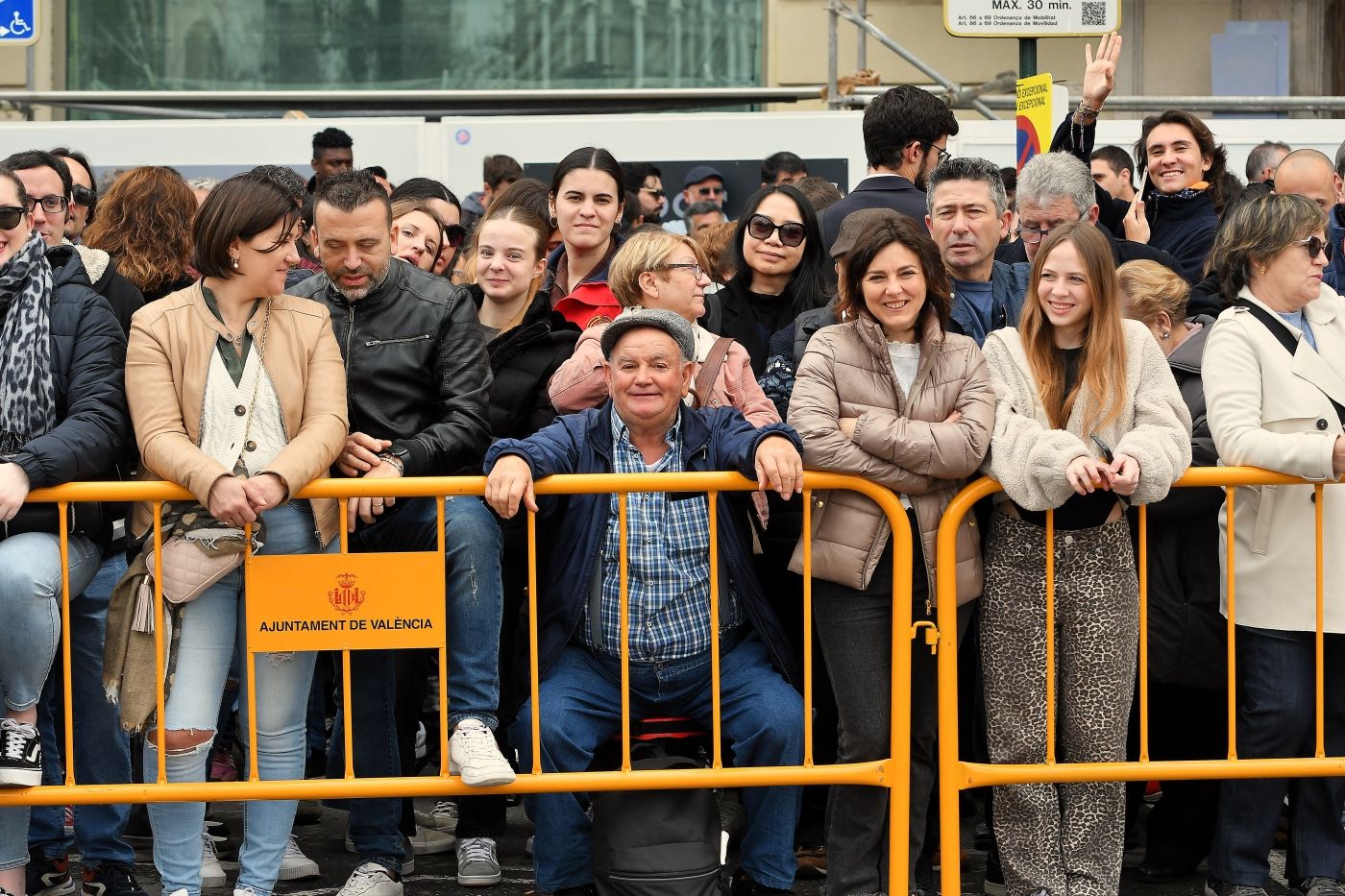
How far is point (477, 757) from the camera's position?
196 inches

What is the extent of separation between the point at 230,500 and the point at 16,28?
25.4ft

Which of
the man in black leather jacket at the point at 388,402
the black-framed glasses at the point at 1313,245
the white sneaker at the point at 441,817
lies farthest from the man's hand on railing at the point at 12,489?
the black-framed glasses at the point at 1313,245

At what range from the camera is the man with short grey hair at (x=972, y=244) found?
19.4 ft

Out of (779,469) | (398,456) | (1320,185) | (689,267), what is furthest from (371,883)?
(1320,185)

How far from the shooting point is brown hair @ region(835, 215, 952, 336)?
528cm

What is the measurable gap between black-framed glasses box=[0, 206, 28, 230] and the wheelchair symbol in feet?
22.2

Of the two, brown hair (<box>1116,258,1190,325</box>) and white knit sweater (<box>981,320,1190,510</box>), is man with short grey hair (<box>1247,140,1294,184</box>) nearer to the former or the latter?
brown hair (<box>1116,258,1190,325</box>)

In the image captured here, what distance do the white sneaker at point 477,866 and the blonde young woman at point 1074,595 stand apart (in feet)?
5.75

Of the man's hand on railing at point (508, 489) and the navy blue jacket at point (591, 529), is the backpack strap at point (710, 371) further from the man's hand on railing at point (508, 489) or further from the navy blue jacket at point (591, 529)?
the man's hand on railing at point (508, 489)

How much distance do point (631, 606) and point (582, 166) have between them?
1924 mm

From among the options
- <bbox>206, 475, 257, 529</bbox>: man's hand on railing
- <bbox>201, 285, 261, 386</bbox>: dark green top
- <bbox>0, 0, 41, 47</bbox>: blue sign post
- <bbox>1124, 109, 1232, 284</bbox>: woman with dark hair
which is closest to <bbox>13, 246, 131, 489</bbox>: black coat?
<bbox>201, 285, 261, 386</bbox>: dark green top

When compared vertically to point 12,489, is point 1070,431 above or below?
above

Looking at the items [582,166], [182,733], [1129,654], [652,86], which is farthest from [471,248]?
[652,86]

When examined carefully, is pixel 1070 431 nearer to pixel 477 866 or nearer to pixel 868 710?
pixel 868 710
